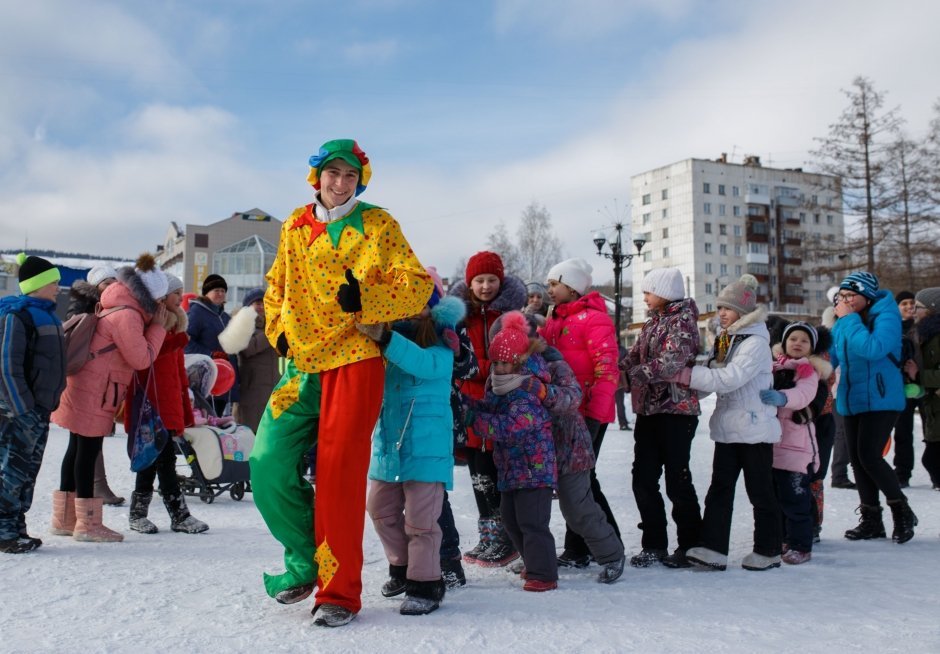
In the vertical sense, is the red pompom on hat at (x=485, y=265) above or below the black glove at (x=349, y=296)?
above

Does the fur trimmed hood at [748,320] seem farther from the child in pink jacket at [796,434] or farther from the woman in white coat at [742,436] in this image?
the child in pink jacket at [796,434]

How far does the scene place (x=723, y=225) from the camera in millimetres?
71312

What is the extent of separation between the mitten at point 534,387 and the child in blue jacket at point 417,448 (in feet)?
1.55

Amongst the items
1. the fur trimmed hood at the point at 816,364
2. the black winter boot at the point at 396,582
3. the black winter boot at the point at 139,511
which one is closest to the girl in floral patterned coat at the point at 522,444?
the black winter boot at the point at 396,582

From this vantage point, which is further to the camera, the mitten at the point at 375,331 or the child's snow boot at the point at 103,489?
the child's snow boot at the point at 103,489

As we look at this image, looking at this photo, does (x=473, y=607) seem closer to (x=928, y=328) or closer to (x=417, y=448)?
(x=417, y=448)

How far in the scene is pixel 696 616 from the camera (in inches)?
142

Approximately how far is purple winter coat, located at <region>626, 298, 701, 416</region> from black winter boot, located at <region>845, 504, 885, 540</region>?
189cm

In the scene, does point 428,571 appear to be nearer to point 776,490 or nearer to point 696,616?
point 696,616

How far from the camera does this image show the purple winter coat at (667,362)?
471 centimetres

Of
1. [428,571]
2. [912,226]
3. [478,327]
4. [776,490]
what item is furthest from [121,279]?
[912,226]

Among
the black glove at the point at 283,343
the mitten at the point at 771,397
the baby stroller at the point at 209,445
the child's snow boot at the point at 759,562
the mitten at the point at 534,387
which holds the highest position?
the black glove at the point at 283,343

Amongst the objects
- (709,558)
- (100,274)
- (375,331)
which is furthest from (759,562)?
(100,274)

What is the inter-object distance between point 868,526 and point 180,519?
4725 millimetres
